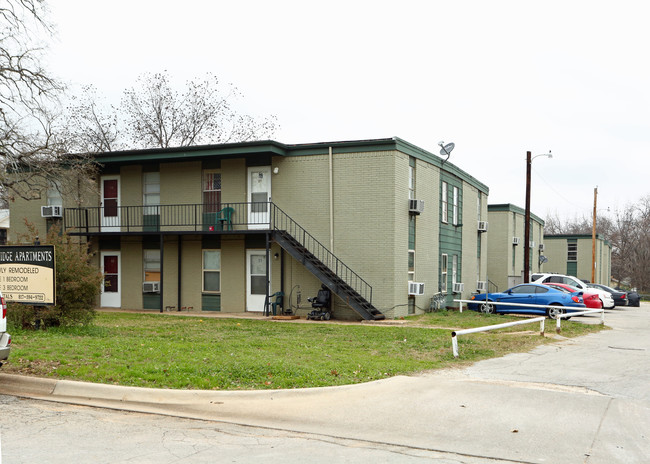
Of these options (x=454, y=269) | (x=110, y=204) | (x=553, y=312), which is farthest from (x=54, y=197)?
(x=553, y=312)

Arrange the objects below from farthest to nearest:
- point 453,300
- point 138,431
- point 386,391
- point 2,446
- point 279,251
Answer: point 453,300, point 279,251, point 386,391, point 138,431, point 2,446

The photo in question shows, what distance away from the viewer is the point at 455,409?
8.05m

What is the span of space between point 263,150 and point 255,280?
497cm

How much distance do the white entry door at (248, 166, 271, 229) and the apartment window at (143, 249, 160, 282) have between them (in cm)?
453

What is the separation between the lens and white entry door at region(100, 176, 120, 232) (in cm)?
2559

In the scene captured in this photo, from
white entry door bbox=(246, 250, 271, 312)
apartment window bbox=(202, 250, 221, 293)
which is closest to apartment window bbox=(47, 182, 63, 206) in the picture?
apartment window bbox=(202, 250, 221, 293)

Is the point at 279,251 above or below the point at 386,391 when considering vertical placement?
above

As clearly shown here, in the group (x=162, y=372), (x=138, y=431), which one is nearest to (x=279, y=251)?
(x=162, y=372)

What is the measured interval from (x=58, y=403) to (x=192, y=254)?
1642 centimetres

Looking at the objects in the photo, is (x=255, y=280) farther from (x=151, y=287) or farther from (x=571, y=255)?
(x=571, y=255)

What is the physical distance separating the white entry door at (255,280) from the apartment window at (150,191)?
466cm

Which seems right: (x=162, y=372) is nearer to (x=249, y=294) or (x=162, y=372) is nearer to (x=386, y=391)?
(x=386, y=391)

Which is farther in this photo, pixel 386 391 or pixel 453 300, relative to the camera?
pixel 453 300

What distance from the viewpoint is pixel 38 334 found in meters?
12.8
